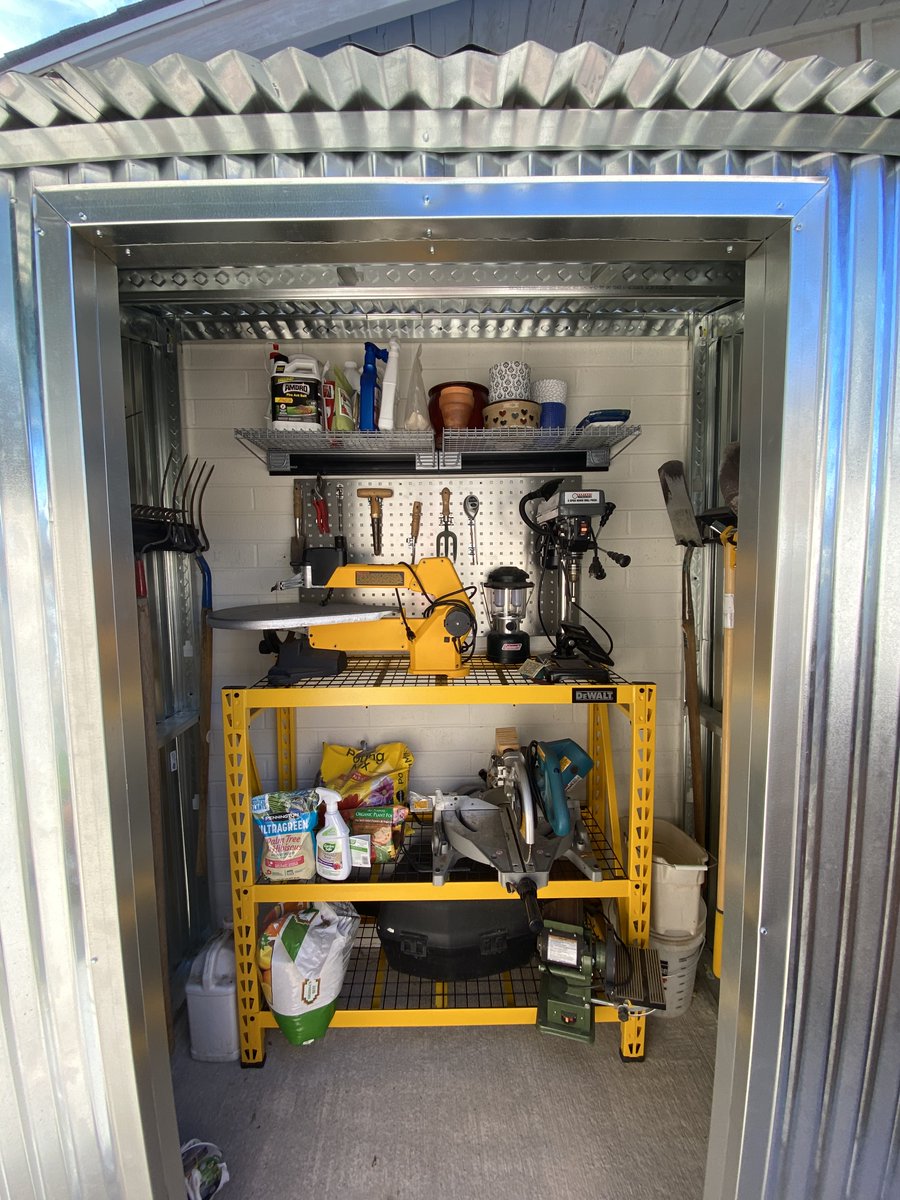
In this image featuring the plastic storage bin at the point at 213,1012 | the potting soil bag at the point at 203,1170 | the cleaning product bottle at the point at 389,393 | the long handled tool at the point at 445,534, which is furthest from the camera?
the long handled tool at the point at 445,534

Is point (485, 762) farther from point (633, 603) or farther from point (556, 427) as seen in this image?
point (556, 427)

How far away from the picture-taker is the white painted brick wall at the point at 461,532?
1.80 meters

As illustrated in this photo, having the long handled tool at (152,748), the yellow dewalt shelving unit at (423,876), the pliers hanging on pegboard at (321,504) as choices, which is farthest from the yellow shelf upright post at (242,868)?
the pliers hanging on pegboard at (321,504)

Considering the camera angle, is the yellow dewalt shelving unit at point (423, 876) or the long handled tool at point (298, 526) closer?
the yellow dewalt shelving unit at point (423, 876)

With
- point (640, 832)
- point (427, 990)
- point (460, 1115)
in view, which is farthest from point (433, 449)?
point (460, 1115)

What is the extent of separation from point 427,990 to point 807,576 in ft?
5.91

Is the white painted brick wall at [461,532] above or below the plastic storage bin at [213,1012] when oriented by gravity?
above

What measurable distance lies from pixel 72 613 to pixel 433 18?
1897 mm

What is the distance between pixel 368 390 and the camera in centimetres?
155

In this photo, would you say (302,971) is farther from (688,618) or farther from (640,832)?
(688,618)

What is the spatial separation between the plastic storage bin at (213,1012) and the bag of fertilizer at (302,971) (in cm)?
12

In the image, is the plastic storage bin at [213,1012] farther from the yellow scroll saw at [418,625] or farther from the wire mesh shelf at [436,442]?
the wire mesh shelf at [436,442]

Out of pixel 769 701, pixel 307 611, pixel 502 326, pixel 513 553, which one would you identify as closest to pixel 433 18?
pixel 502 326

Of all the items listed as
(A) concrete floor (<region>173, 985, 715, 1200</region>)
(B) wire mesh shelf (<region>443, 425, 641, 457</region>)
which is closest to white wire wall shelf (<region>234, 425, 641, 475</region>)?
(B) wire mesh shelf (<region>443, 425, 641, 457</region>)
